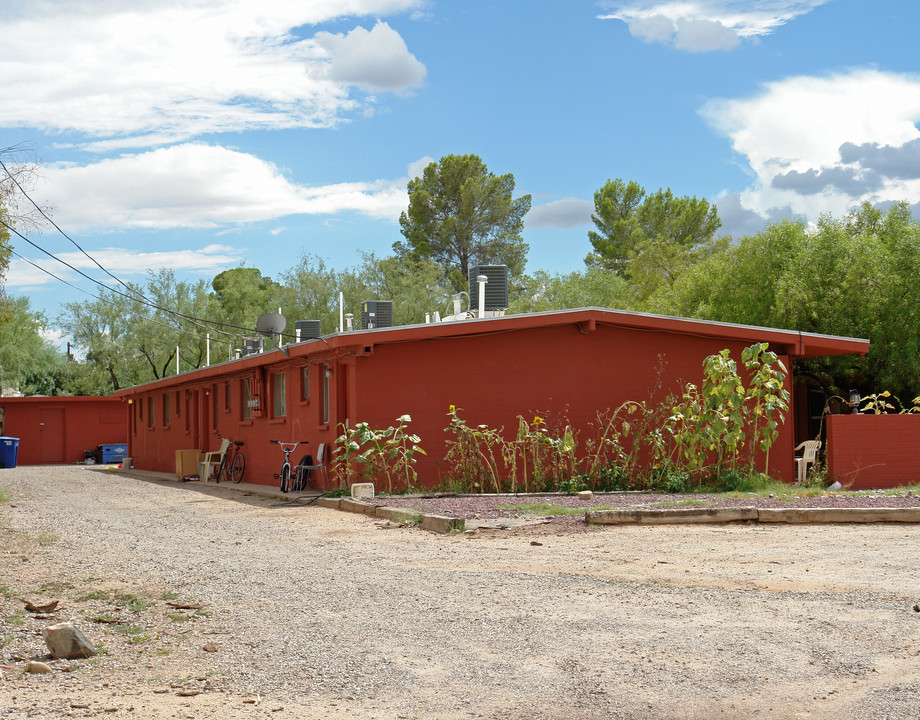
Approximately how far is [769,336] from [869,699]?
13268mm

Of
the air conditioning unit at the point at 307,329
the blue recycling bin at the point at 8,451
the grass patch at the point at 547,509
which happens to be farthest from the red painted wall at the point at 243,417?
the blue recycling bin at the point at 8,451

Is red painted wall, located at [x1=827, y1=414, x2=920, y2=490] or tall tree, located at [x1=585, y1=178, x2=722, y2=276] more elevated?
tall tree, located at [x1=585, y1=178, x2=722, y2=276]

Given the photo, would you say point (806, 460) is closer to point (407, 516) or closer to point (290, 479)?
point (407, 516)

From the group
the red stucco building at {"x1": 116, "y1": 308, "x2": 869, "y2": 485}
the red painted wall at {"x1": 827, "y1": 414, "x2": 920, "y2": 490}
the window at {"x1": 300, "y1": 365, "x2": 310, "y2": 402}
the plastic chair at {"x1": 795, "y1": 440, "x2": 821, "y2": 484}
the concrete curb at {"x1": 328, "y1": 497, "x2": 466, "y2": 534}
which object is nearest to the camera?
the concrete curb at {"x1": 328, "y1": 497, "x2": 466, "y2": 534}

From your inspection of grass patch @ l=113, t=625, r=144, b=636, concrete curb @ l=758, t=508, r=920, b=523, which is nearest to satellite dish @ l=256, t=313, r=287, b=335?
concrete curb @ l=758, t=508, r=920, b=523

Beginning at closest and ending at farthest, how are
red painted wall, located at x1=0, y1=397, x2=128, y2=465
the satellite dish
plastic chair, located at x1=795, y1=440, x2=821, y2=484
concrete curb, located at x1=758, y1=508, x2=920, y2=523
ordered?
concrete curb, located at x1=758, y1=508, x2=920, y2=523 → plastic chair, located at x1=795, y1=440, x2=821, y2=484 → the satellite dish → red painted wall, located at x1=0, y1=397, x2=128, y2=465

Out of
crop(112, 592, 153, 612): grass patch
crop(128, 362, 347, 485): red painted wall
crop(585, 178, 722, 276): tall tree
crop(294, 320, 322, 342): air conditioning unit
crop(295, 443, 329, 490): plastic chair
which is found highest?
crop(585, 178, 722, 276): tall tree

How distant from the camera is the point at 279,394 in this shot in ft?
66.5

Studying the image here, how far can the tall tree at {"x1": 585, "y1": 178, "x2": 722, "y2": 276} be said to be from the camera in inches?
1956

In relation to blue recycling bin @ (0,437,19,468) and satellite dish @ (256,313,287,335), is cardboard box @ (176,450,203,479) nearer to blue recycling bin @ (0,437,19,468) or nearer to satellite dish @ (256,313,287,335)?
satellite dish @ (256,313,287,335)

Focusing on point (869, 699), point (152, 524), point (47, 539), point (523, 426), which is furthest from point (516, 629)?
point (523, 426)

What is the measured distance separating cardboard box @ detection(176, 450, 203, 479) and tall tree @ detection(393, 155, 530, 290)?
2555 cm

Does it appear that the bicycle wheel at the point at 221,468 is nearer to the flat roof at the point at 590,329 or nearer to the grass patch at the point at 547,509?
the flat roof at the point at 590,329

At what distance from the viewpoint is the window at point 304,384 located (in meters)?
18.5
